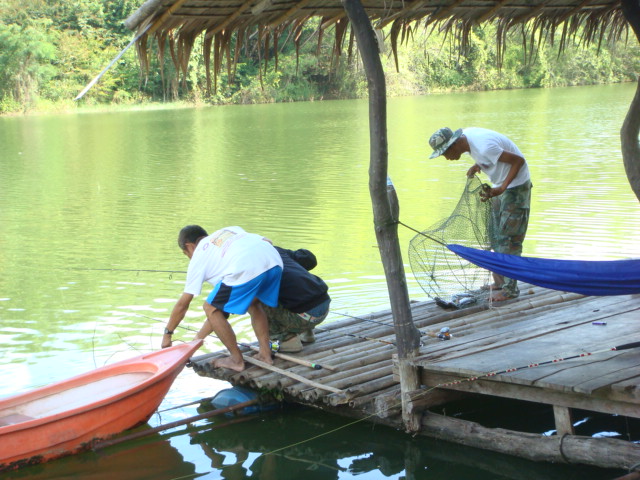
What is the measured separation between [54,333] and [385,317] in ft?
9.83

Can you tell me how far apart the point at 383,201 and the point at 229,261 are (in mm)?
1154

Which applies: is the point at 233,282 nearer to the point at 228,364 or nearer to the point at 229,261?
the point at 229,261

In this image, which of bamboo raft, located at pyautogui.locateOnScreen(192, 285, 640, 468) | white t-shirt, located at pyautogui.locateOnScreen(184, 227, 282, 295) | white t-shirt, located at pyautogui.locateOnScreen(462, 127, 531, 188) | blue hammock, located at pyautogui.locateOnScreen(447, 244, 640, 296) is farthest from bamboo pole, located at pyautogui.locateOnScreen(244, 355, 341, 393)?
white t-shirt, located at pyautogui.locateOnScreen(462, 127, 531, 188)

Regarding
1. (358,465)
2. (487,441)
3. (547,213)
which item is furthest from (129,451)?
(547,213)

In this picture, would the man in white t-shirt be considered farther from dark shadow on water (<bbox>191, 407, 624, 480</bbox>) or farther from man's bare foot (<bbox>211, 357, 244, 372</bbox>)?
dark shadow on water (<bbox>191, 407, 624, 480</bbox>)

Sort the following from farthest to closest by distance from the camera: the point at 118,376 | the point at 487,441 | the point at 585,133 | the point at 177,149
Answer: the point at 177,149 < the point at 585,133 < the point at 118,376 < the point at 487,441

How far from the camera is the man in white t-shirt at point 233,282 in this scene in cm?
511

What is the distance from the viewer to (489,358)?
4508mm

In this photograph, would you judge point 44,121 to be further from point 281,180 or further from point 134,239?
point 134,239

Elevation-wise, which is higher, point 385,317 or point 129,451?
point 385,317

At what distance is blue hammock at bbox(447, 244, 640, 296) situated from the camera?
4270 mm

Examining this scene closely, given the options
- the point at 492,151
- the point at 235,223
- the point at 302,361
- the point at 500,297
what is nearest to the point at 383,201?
the point at 302,361

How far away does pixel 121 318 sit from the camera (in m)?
A: 7.37

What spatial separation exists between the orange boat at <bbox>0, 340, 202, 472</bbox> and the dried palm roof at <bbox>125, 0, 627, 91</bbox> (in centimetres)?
192
